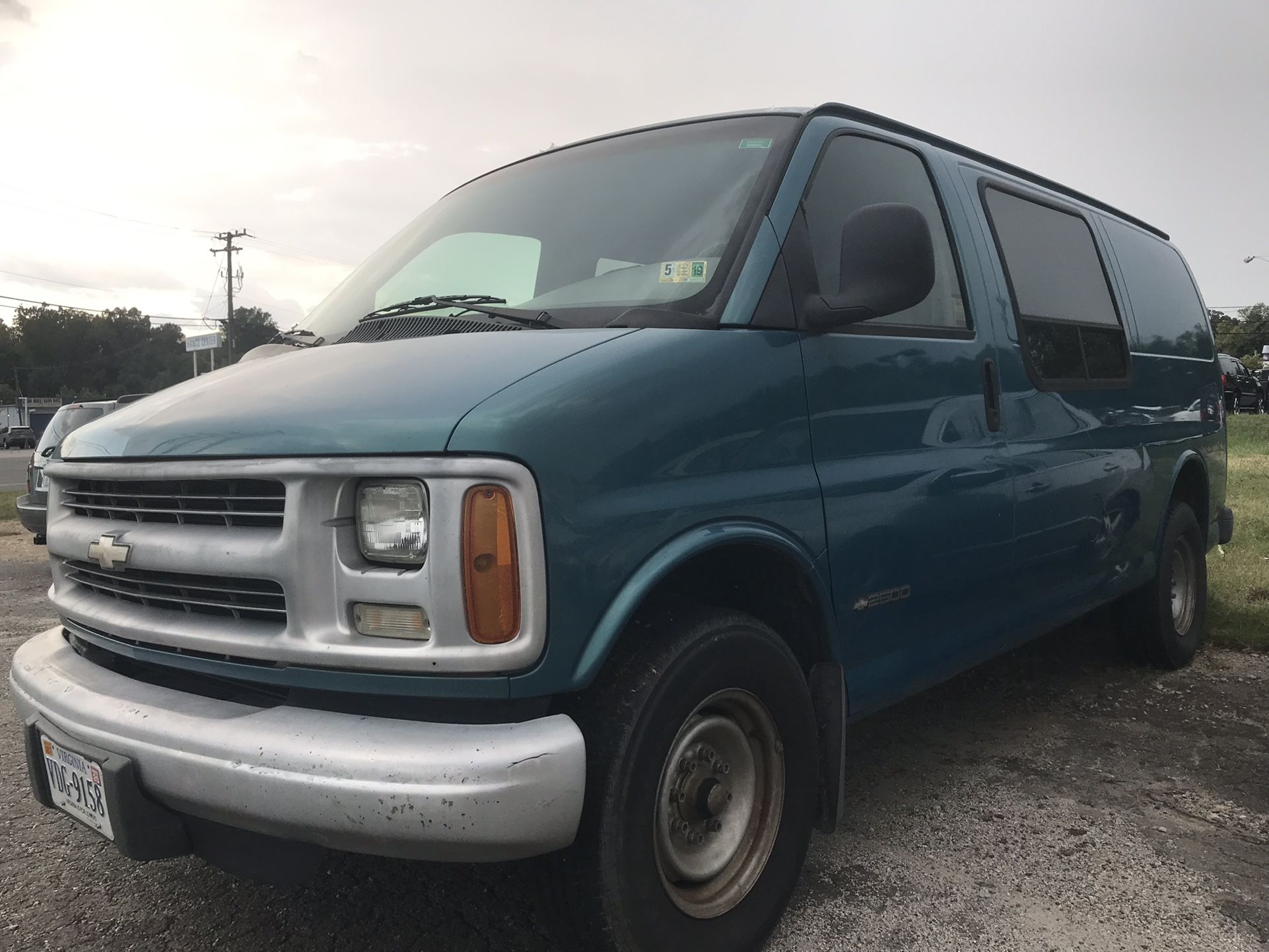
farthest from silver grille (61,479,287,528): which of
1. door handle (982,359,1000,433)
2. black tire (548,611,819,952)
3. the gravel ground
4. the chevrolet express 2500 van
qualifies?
door handle (982,359,1000,433)

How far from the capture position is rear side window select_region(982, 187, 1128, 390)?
346 cm

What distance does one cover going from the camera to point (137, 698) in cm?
205

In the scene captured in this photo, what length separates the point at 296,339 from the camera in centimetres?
300

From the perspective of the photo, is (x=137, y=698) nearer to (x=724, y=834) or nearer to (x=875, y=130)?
(x=724, y=834)

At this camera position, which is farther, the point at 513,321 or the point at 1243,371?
the point at 1243,371

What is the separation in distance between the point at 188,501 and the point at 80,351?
101 m

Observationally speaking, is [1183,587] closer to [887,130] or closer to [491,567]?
[887,130]

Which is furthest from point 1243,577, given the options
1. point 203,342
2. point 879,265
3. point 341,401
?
point 203,342

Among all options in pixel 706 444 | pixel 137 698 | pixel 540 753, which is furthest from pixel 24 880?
pixel 706 444

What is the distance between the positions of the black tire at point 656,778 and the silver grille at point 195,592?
0.63m

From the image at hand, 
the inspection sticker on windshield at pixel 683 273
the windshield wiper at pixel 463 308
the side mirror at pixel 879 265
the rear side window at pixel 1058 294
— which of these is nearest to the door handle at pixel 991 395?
the rear side window at pixel 1058 294

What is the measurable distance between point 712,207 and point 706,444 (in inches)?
29.9

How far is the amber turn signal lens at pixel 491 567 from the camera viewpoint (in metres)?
1.75

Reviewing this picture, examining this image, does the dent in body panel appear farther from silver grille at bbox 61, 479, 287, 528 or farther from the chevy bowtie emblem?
the chevy bowtie emblem
